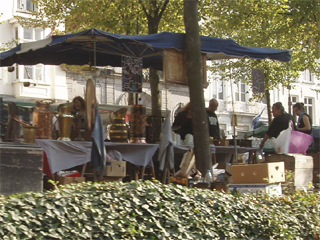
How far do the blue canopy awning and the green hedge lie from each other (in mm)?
3363

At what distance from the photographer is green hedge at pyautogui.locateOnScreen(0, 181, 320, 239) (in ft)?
16.8

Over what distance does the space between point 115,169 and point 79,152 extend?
62 cm

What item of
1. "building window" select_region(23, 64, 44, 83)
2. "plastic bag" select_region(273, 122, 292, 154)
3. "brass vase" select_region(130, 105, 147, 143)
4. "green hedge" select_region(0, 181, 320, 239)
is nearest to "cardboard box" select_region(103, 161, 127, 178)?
"brass vase" select_region(130, 105, 147, 143)

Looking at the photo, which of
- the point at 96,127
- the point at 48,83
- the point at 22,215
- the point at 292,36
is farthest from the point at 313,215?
the point at 48,83

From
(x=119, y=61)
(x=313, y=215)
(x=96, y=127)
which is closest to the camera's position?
(x=313, y=215)

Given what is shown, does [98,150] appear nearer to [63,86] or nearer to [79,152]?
[79,152]

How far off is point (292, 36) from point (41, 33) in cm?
1735

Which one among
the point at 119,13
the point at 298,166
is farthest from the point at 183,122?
the point at 119,13

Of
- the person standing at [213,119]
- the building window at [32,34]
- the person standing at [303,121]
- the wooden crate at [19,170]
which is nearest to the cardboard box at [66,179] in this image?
the wooden crate at [19,170]

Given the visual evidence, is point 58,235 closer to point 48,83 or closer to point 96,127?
point 96,127

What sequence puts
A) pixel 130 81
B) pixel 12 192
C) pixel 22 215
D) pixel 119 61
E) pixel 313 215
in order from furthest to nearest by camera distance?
pixel 119 61 → pixel 130 81 → pixel 313 215 → pixel 12 192 → pixel 22 215

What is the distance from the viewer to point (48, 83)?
31.3 meters

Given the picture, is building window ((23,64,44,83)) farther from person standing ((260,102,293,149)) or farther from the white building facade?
person standing ((260,102,293,149))

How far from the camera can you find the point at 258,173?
30.3ft
